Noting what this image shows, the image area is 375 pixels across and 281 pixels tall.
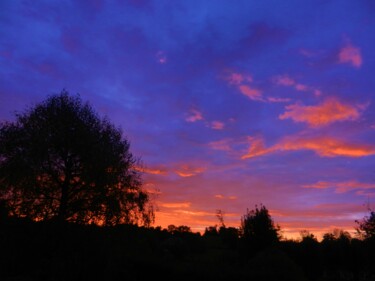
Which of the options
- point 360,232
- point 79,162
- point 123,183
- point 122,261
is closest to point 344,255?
point 360,232

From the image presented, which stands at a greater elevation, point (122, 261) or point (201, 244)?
point (201, 244)

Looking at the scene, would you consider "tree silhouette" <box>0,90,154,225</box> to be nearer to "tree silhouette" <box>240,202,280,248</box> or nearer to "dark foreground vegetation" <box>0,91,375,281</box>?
"dark foreground vegetation" <box>0,91,375,281</box>

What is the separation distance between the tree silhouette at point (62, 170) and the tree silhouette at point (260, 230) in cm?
1132

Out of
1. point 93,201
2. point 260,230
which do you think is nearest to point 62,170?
point 93,201

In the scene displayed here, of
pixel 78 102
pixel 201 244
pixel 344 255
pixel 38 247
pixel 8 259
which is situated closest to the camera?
pixel 8 259

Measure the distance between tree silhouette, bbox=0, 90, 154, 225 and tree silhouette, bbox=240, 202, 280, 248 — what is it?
11320 millimetres

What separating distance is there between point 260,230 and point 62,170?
19000mm

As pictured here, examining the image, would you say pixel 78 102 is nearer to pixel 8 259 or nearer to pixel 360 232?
pixel 8 259

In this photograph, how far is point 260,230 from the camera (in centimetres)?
3872

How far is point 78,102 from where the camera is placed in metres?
36.6

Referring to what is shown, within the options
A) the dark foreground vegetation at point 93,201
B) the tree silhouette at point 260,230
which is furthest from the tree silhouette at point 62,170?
the tree silhouette at point 260,230

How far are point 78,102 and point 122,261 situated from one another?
20.9 m

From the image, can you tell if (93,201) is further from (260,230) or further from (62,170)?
(260,230)

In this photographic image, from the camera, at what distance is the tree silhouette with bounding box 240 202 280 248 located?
126ft
